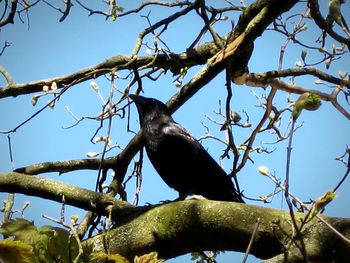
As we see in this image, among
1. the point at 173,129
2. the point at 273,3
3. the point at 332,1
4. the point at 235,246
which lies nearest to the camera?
the point at 235,246

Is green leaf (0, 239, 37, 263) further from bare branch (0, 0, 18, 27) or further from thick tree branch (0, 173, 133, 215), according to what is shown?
bare branch (0, 0, 18, 27)

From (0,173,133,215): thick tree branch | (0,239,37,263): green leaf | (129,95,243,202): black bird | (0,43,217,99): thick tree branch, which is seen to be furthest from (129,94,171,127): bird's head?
(0,239,37,263): green leaf

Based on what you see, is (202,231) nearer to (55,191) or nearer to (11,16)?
(55,191)

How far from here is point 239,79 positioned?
4277 millimetres

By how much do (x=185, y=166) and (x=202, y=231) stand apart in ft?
7.38

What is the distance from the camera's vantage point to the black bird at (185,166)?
15.0ft

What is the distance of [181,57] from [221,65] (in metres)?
0.63

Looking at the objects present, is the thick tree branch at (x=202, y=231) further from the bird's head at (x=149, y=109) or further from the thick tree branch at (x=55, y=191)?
the bird's head at (x=149, y=109)

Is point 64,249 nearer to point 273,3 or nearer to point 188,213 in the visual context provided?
point 188,213

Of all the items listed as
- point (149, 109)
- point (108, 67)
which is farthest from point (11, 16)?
point (149, 109)

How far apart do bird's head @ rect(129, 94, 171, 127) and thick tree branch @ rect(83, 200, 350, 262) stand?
244 cm

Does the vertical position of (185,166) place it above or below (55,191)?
above

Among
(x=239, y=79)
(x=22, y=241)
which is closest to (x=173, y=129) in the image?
(x=239, y=79)

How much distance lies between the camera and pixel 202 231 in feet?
7.75
